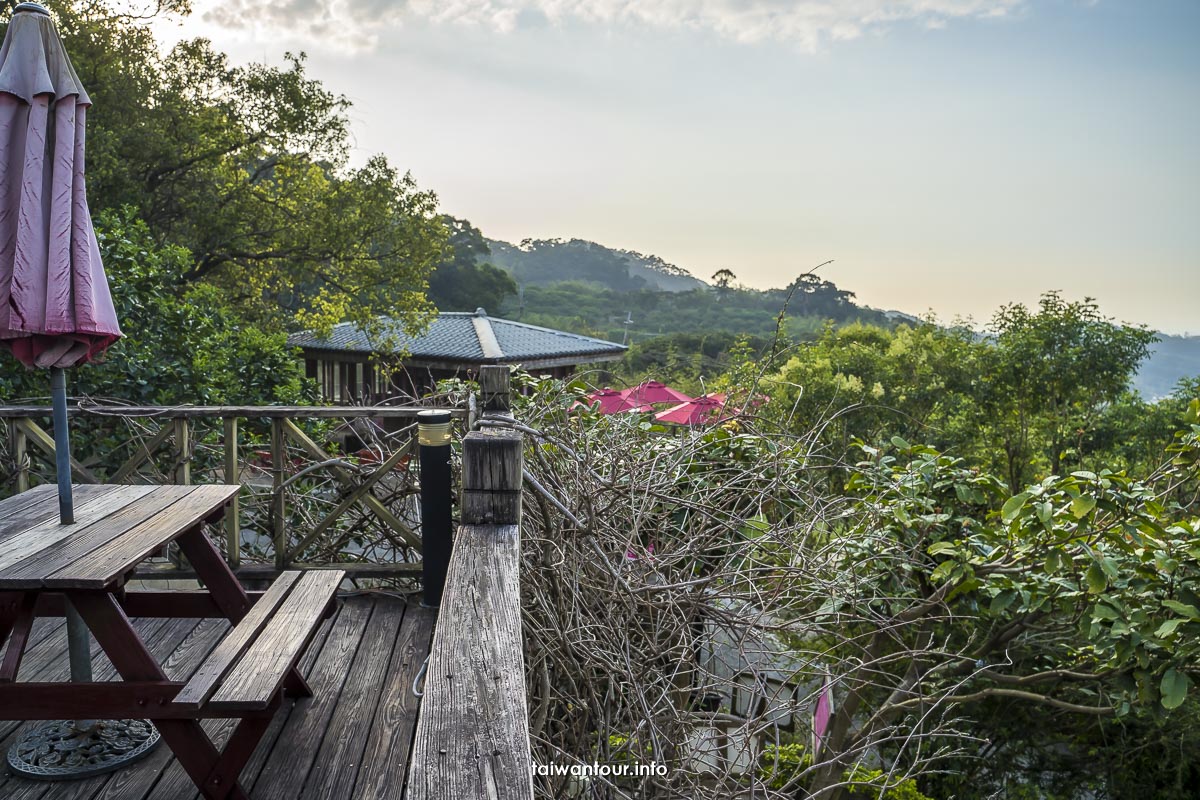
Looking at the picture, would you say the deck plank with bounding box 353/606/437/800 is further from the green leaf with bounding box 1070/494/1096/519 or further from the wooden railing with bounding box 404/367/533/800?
the green leaf with bounding box 1070/494/1096/519

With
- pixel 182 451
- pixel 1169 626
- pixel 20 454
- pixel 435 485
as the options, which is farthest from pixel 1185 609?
pixel 20 454

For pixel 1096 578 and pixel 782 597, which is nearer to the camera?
pixel 782 597

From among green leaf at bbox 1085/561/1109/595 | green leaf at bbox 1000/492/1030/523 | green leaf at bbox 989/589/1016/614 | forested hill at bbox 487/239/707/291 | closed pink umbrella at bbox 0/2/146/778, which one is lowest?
green leaf at bbox 989/589/1016/614

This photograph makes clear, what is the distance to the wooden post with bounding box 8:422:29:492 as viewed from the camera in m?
3.76

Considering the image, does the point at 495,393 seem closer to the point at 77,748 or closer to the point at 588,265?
the point at 77,748

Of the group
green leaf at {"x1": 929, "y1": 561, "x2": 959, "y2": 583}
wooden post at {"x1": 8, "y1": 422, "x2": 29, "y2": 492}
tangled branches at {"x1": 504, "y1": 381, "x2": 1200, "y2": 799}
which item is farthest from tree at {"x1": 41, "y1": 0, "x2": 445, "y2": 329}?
green leaf at {"x1": 929, "y1": 561, "x2": 959, "y2": 583}

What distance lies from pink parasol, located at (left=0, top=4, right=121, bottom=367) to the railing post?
3.95ft

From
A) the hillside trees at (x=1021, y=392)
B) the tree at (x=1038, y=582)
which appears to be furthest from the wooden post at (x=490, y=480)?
the hillside trees at (x=1021, y=392)

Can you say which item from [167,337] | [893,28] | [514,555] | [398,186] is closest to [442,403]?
[514,555]

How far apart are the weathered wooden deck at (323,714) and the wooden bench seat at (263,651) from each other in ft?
0.70

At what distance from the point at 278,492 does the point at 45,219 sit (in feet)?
5.96

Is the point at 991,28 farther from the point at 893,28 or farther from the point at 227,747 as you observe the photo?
the point at 227,747

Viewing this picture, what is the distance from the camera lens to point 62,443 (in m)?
2.30

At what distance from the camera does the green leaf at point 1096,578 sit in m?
3.06
